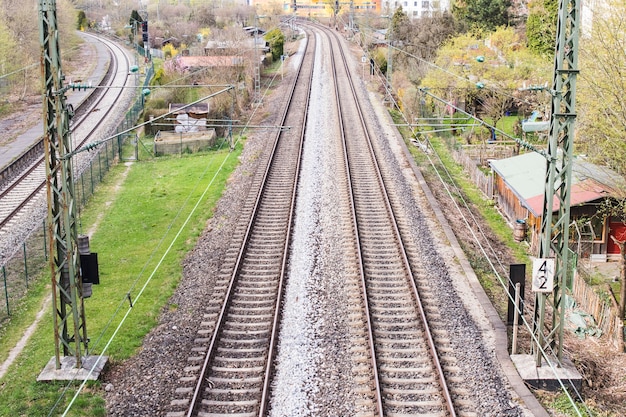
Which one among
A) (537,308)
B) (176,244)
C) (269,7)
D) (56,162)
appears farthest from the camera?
(269,7)

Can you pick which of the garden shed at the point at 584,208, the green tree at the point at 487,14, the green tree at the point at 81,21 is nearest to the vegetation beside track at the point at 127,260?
the garden shed at the point at 584,208

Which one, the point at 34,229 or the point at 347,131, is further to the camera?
the point at 347,131

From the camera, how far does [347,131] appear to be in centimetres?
3684

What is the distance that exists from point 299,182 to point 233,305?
36.3ft

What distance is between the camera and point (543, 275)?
44.2ft

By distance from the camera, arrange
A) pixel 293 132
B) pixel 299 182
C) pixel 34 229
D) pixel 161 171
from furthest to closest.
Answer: pixel 293 132, pixel 161 171, pixel 299 182, pixel 34 229

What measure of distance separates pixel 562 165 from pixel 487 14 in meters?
48.8

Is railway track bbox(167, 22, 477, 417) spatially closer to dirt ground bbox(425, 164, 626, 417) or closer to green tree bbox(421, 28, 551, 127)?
dirt ground bbox(425, 164, 626, 417)

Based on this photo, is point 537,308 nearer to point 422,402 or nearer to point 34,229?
point 422,402

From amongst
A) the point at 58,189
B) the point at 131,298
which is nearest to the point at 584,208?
the point at 131,298

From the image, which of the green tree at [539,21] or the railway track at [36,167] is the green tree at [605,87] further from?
the green tree at [539,21]

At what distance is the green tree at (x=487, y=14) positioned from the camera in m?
58.5

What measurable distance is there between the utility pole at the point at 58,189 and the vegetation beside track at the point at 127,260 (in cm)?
94

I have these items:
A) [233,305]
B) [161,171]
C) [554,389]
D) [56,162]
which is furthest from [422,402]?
[161,171]
